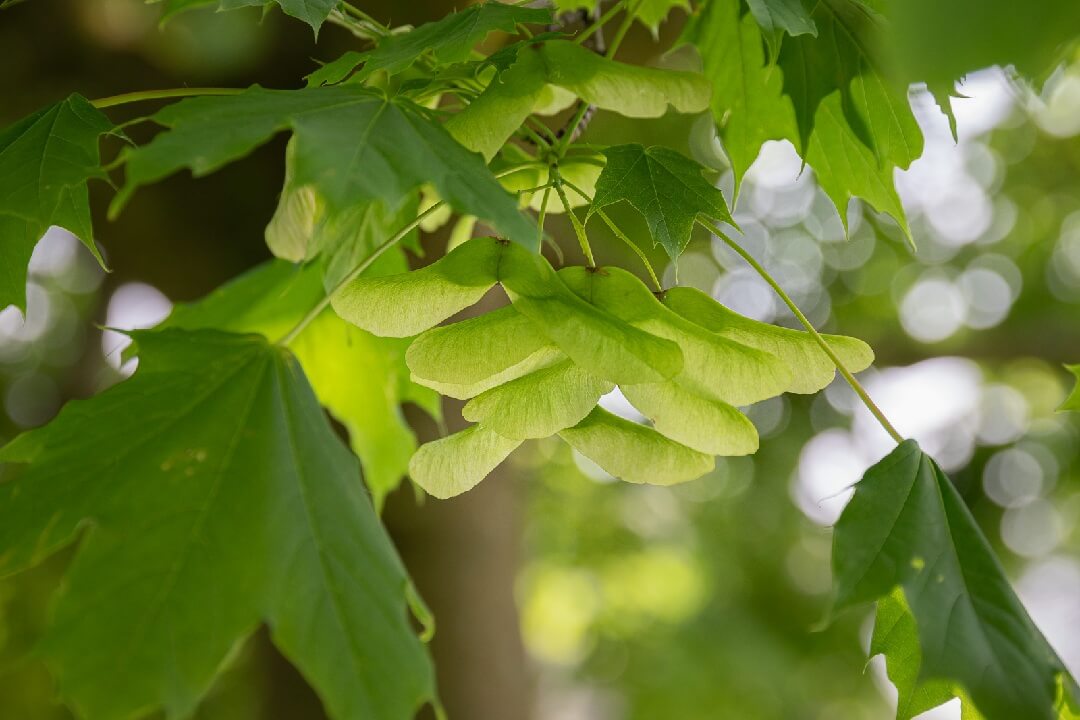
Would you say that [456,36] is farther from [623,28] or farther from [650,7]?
[650,7]

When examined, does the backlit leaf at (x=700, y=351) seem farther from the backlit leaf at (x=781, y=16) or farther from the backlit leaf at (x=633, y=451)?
the backlit leaf at (x=781, y=16)

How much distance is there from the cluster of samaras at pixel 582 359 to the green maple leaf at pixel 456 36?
149 millimetres

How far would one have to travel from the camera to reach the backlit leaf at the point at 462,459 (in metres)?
0.81

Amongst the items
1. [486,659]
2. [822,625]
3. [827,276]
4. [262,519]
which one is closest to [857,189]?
[822,625]

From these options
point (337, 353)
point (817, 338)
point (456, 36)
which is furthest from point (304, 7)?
point (337, 353)

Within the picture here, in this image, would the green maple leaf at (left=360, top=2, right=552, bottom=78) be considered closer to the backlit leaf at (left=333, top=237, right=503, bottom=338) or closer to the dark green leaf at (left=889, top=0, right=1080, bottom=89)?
the backlit leaf at (left=333, top=237, right=503, bottom=338)

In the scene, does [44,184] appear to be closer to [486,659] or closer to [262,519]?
[262,519]

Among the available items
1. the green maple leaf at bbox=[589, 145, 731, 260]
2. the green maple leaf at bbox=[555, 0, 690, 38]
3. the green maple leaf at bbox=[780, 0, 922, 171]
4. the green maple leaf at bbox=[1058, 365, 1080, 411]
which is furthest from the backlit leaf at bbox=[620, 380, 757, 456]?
the green maple leaf at bbox=[555, 0, 690, 38]

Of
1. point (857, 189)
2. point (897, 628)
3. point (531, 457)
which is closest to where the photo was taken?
point (897, 628)

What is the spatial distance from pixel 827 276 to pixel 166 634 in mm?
4343

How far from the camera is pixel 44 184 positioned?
2.80 feet

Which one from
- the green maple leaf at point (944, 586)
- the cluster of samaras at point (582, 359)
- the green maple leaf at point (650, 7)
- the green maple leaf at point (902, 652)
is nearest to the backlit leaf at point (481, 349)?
the cluster of samaras at point (582, 359)

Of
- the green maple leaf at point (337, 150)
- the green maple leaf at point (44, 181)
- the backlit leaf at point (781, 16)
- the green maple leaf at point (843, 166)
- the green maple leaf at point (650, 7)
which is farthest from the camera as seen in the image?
the green maple leaf at point (650, 7)

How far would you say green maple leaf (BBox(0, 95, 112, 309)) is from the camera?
0.85 metres
